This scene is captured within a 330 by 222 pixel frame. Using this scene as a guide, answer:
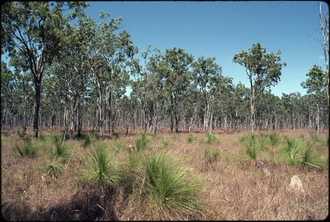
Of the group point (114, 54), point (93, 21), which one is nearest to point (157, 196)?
point (93, 21)

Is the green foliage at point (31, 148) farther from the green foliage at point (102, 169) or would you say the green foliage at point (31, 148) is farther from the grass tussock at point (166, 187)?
the grass tussock at point (166, 187)

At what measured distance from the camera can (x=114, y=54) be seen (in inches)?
909

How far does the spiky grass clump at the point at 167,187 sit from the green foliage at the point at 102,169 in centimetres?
70

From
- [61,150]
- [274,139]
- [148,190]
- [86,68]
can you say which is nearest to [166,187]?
[148,190]

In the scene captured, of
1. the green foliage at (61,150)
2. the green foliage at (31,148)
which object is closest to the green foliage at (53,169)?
the green foliage at (31,148)

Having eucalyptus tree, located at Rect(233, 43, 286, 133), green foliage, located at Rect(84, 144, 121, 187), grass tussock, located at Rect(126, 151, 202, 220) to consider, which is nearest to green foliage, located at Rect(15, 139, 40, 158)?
green foliage, located at Rect(84, 144, 121, 187)

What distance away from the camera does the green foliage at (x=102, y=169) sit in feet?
12.7

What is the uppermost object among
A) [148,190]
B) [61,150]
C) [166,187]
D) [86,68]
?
[86,68]

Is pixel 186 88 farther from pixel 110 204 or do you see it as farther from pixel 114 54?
pixel 110 204

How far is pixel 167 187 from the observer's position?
307 cm

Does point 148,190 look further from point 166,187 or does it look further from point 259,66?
point 259,66

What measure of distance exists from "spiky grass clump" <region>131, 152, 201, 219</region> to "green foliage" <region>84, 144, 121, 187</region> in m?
0.70

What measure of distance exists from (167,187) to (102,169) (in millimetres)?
1707

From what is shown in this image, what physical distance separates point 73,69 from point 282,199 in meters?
25.0
